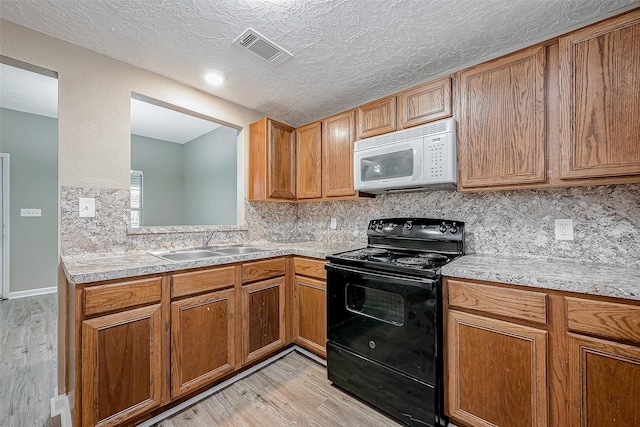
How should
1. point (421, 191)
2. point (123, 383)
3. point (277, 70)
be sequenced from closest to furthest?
point (123, 383) → point (277, 70) → point (421, 191)

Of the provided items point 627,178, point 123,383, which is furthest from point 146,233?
point 627,178

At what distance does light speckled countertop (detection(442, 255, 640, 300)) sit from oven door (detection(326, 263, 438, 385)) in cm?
25

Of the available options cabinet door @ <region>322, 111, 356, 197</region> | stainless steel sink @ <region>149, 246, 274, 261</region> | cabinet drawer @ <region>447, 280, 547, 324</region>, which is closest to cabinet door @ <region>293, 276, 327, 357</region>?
stainless steel sink @ <region>149, 246, 274, 261</region>

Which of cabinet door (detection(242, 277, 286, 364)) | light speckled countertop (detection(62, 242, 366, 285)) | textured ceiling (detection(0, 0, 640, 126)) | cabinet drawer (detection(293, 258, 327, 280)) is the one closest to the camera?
light speckled countertop (detection(62, 242, 366, 285))

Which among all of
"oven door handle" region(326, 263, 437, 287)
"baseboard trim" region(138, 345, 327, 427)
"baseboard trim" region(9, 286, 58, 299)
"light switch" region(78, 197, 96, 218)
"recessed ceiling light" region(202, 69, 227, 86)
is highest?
"recessed ceiling light" region(202, 69, 227, 86)

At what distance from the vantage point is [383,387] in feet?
5.29

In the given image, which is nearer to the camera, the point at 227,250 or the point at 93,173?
the point at 93,173

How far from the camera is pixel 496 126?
1603 mm

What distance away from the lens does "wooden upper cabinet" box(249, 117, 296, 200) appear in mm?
2609

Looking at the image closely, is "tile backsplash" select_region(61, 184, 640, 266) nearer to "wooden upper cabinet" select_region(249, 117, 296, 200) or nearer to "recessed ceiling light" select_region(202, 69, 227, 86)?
"wooden upper cabinet" select_region(249, 117, 296, 200)

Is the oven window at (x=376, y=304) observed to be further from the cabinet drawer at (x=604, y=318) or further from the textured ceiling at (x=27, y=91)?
the textured ceiling at (x=27, y=91)

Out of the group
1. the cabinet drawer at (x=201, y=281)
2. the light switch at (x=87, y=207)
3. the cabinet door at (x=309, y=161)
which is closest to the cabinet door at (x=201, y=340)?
the cabinet drawer at (x=201, y=281)

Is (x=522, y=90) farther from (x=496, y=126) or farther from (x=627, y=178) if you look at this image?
(x=627, y=178)

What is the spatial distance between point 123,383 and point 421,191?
2.34 m
